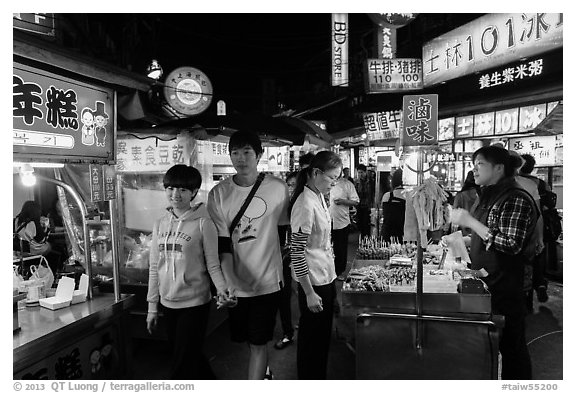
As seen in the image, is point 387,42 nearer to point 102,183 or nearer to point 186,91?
point 186,91

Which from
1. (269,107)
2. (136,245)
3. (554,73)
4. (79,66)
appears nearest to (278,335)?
(136,245)

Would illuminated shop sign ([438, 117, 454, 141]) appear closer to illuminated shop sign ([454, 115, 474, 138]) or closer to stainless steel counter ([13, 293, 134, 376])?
illuminated shop sign ([454, 115, 474, 138])

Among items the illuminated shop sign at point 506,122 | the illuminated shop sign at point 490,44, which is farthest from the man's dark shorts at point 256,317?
the illuminated shop sign at point 506,122

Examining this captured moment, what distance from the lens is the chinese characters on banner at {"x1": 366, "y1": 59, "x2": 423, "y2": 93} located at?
10688 mm

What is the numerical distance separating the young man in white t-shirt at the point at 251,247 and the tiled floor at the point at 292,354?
127cm

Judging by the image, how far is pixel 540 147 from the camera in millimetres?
8750

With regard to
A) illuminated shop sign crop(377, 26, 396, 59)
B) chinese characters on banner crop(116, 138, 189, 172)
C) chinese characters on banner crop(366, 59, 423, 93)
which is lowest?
chinese characters on banner crop(116, 138, 189, 172)

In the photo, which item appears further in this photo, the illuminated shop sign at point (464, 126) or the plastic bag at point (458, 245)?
the illuminated shop sign at point (464, 126)

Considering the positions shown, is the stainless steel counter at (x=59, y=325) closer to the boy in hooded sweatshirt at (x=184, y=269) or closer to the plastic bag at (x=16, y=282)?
the plastic bag at (x=16, y=282)

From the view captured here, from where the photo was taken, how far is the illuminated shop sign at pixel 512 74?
8188 millimetres

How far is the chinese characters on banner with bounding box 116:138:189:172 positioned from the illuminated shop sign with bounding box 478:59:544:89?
→ 705 centimetres

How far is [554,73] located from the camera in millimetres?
7809

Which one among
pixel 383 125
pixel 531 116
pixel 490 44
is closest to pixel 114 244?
pixel 531 116

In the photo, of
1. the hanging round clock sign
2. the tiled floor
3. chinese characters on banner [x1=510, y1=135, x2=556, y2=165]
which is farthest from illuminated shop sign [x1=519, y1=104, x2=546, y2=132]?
the hanging round clock sign
